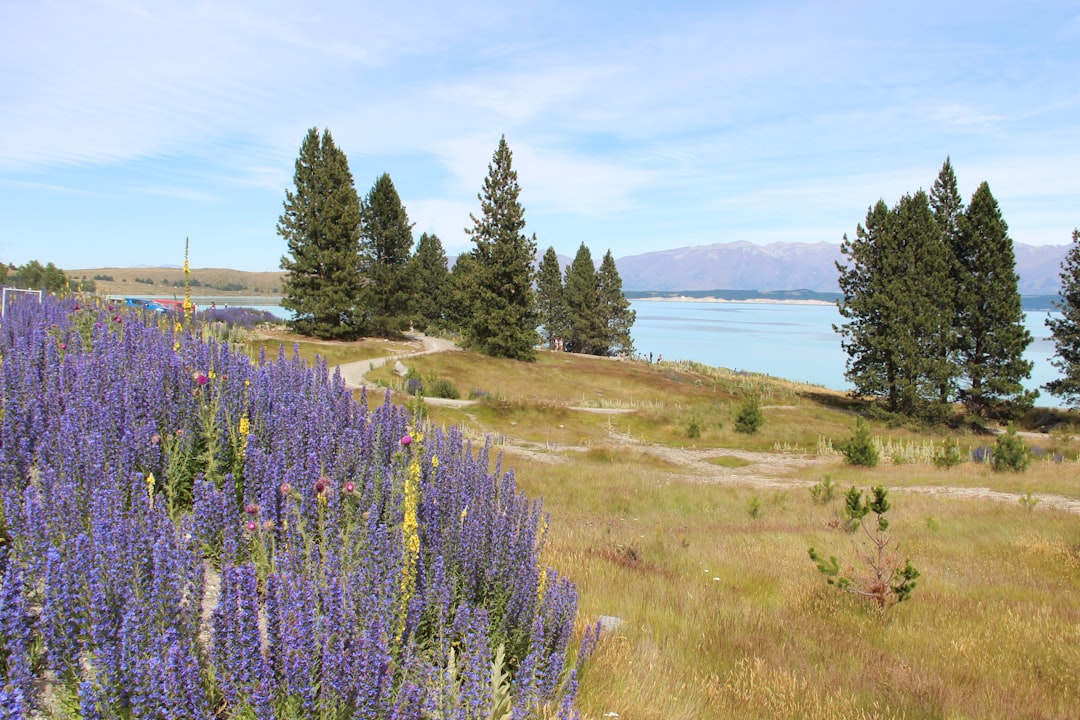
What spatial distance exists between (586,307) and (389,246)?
27.1 meters

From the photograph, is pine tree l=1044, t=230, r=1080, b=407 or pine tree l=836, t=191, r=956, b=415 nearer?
pine tree l=836, t=191, r=956, b=415

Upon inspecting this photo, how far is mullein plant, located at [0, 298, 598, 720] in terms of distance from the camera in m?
2.37

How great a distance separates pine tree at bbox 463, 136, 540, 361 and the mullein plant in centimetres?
4523

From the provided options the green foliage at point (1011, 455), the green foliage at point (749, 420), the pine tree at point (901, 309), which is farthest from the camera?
the pine tree at point (901, 309)

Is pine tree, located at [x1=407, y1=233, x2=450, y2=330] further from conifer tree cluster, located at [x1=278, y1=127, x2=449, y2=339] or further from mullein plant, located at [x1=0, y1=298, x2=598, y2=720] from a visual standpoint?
mullein plant, located at [x1=0, y1=298, x2=598, y2=720]

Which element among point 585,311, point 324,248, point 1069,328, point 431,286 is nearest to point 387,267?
point 324,248

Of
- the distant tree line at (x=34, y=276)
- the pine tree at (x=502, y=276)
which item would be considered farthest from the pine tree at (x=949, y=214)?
the distant tree line at (x=34, y=276)

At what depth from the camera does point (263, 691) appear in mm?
2287

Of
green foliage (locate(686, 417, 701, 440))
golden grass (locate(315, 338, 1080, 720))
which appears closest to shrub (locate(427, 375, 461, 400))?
golden grass (locate(315, 338, 1080, 720))

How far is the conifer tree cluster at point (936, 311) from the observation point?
128 ft

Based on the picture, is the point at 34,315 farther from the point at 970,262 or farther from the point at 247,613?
the point at 970,262

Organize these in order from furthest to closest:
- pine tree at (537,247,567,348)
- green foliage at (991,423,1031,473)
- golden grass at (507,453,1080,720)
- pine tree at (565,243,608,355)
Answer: pine tree at (537,247,567,348), pine tree at (565,243,608,355), green foliage at (991,423,1031,473), golden grass at (507,453,1080,720)

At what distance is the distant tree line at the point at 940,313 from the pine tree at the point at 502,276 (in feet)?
75.4

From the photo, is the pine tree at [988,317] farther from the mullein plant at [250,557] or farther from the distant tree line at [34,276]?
the distant tree line at [34,276]
